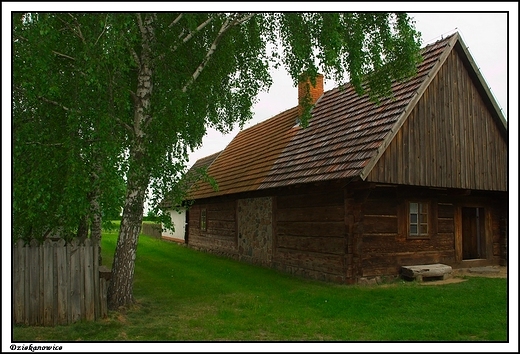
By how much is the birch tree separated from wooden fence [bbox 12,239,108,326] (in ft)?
2.95

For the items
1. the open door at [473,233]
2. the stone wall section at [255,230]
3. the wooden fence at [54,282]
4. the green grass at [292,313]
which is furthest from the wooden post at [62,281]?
the open door at [473,233]

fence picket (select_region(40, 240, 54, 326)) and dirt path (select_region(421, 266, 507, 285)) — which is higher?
fence picket (select_region(40, 240, 54, 326))

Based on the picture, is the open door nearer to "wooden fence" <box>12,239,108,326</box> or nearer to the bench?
the bench

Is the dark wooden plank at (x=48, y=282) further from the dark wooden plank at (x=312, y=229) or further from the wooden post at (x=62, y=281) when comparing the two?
the dark wooden plank at (x=312, y=229)

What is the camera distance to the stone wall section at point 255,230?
1549 cm

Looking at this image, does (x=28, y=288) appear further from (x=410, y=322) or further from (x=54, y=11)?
(x=410, y=322)

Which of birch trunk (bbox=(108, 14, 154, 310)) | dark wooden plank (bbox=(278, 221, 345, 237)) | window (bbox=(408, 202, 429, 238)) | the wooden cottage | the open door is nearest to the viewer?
birch trunk (bbox=(108, 14, 154, 310))

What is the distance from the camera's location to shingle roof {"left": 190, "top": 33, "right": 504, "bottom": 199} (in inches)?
452

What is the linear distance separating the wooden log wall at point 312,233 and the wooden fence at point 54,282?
21.3ft

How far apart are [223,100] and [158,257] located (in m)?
9.11

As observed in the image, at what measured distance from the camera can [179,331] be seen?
7148 mm

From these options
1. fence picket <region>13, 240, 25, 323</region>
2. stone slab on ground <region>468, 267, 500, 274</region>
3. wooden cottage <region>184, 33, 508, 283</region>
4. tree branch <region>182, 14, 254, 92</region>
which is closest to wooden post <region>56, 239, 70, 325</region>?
fence picket <region>13, 240, 25, 323</region>

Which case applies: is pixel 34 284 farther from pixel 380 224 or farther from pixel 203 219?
pixel 203 219

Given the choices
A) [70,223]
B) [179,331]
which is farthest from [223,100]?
[179,331]
